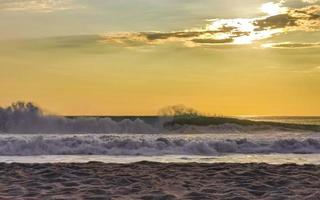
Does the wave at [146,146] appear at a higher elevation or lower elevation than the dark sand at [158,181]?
lower

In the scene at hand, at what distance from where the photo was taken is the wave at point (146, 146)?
14609mm

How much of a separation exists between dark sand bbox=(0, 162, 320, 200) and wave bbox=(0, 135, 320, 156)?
4.53 m

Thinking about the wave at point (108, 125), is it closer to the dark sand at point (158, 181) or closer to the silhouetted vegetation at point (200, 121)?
the silhouetted vegetation at point (200, 121)

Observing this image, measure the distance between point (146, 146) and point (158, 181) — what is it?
7189 mm

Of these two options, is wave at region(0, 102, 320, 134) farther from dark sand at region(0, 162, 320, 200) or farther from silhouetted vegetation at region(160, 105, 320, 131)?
dark sand at region(0, 162, 320, 200)

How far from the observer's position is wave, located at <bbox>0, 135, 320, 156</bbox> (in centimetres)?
1461

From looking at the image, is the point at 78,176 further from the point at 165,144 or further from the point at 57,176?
the point at 165,144

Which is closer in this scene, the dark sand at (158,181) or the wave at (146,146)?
the dark sand at (158,181)

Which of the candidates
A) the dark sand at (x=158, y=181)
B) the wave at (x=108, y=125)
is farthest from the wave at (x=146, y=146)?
the wave at (x=108, y=125)

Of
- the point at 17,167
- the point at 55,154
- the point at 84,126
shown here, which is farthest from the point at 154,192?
the point at 84,126

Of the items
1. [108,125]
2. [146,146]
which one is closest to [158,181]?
[146,146]

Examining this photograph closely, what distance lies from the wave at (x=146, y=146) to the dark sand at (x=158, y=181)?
4533 mm

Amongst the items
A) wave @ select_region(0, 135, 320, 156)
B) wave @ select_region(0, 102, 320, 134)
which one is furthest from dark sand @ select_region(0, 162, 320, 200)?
wave @ select_region(0, 102, 320, 134)

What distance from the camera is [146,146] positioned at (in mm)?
15305
